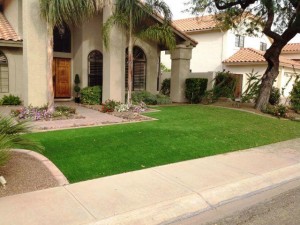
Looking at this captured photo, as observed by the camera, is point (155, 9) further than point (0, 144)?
Yes

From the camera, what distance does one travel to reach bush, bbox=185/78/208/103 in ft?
56.1

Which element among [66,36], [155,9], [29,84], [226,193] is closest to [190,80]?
[155,9]

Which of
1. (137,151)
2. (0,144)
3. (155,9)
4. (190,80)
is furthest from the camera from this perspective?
(190,80)

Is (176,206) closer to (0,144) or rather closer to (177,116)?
(0,144)

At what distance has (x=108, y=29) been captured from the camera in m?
13.2

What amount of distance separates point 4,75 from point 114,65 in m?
5.19

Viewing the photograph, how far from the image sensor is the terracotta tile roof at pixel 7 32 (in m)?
13.6

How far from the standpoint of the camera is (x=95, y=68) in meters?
16.3

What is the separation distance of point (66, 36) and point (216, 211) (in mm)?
13999

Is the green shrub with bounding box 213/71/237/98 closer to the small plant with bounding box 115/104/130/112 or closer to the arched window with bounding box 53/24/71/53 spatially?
the small plant with bounding box 115/104/130/112

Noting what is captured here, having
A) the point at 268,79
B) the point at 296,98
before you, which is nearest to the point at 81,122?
the point at 268,79

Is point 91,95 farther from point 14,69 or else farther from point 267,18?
point 267,18

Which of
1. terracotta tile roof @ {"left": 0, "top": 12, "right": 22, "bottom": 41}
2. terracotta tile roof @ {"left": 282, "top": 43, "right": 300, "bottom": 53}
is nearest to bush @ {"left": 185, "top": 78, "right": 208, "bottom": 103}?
terracotta tile roof @ {"left": 0, "top": 12, "right": 22, "bottom": 41}

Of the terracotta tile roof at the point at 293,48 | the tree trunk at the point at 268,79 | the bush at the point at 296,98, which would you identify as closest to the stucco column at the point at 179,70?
the tree trunk at the point at 268,79
